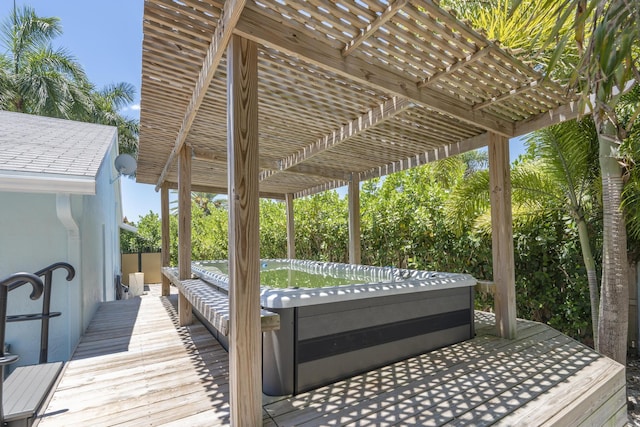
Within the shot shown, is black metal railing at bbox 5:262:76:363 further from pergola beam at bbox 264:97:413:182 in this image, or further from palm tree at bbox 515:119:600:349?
palm tree at bbox 515:119:600:349

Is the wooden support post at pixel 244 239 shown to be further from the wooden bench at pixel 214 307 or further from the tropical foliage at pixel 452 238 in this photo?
the tropical foliage at pixel 452 238

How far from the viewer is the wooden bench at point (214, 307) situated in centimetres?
241

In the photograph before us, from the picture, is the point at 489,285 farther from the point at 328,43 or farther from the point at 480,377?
the point at 328,43

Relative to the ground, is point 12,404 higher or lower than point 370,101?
lower

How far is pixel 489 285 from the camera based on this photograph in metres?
4.18

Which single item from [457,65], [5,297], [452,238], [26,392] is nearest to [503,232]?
[452,238]

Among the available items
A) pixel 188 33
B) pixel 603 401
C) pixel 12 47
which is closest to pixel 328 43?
pixel 188 33

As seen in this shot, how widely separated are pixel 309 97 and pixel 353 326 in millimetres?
2325

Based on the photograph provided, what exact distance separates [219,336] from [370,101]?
10.5 feet

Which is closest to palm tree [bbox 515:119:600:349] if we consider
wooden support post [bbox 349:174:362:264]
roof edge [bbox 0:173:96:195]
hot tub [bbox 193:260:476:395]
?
hot tub [bbox 193:260:476:395]

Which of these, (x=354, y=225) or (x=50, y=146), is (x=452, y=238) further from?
(x=50, y=146)

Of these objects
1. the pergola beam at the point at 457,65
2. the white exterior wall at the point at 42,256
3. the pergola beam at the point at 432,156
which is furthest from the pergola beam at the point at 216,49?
the pergola beam at the point at 432,156

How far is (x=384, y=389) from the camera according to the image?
278 centimetres

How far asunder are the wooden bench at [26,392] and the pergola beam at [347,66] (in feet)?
9.04
